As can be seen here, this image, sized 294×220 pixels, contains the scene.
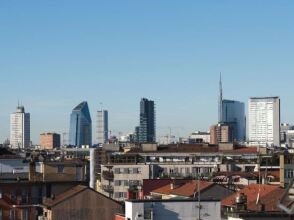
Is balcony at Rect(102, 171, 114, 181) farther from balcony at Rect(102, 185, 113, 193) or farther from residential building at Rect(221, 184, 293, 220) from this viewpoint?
residential building at Rect(221, 184, 293, 220)

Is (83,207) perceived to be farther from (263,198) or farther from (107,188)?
(107,188)

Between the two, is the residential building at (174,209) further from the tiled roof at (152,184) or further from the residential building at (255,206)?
the tiled roof at (152,184)

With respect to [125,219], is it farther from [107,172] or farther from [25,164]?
[107,172]

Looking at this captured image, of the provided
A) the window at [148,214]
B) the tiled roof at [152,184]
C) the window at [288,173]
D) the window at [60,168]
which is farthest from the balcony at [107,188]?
the window at [148,214]

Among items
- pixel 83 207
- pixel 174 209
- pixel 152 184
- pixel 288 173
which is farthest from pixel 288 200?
pixel 288 173

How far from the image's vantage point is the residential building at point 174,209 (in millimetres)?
43719

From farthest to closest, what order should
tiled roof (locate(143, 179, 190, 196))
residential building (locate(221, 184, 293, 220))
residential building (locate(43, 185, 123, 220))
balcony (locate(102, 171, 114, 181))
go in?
balcony (locate(102, 171, 114, 181)) < tiled roof (locate(143, 179, 190, 196)) < residential building (locate(43, 185, 123, 220)) < residential building (locate(221, 184, 293, 220))

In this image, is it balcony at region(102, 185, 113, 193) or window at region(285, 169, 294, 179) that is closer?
window at region(285, 169, 294, 179)

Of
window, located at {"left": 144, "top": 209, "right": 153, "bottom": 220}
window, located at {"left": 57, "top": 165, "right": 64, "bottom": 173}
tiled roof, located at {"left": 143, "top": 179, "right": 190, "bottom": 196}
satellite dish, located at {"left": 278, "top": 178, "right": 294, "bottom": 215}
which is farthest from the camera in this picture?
window, located at {"left": 57, "top": 165, "right": 64, "bottom": 173}

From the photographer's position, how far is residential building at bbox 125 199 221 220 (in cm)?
4372

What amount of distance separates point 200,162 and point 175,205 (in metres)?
99.3

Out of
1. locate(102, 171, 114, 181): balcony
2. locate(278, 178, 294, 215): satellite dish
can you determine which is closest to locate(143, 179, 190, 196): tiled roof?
locate(102, 171, 114, 181): balcony

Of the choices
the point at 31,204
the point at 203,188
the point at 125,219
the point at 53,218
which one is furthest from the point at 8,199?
the point at 125,219

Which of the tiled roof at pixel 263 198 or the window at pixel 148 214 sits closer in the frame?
the window at pixel 148 214
